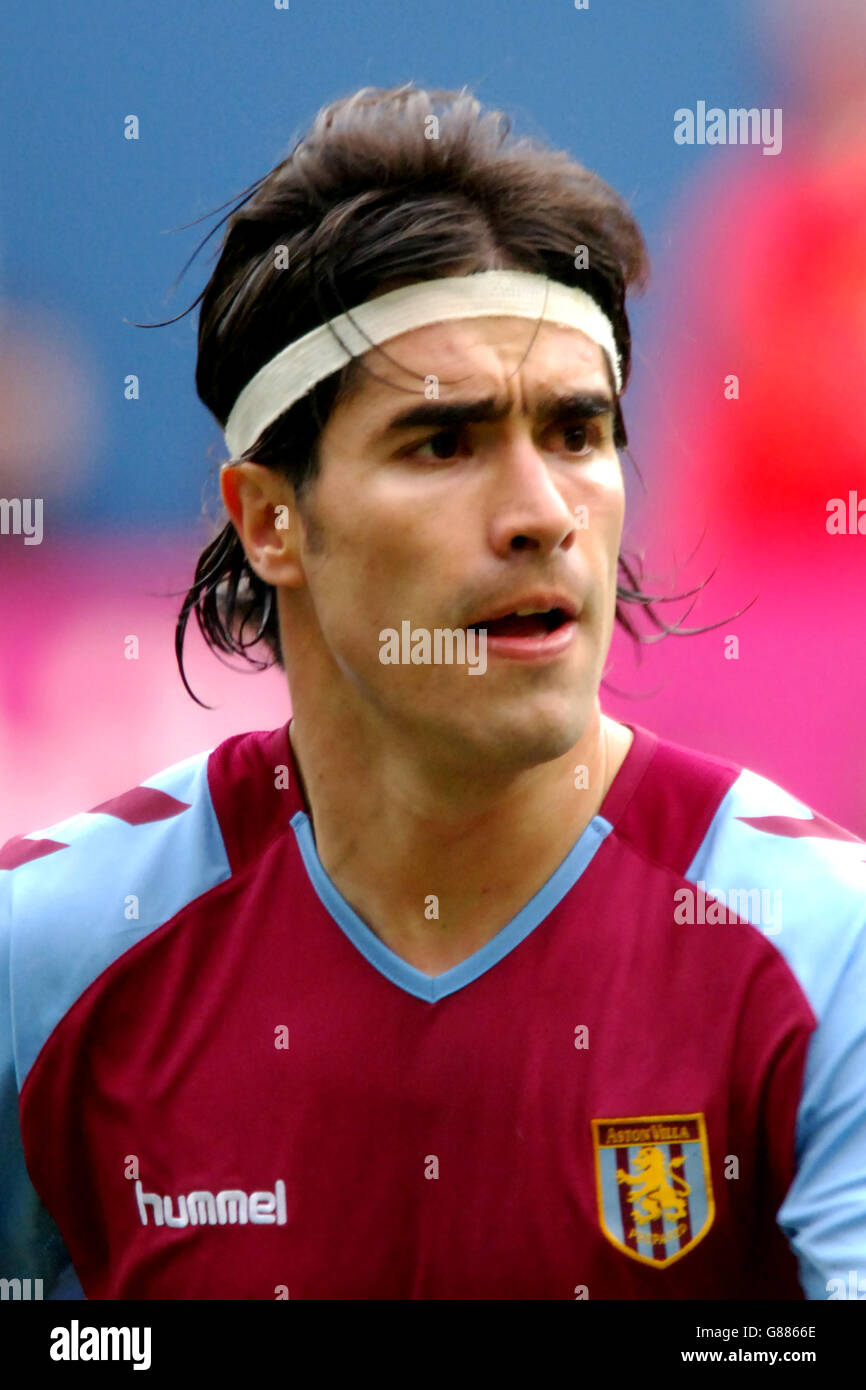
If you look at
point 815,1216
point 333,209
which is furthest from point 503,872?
point 333,209

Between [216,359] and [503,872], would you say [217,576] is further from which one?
[503,872]

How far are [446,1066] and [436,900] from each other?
10.1 inches

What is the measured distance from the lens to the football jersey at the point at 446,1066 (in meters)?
2.00

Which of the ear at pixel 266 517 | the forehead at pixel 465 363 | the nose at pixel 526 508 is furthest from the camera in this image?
the ear at pixel 266 517

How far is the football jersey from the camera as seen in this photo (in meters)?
2.00

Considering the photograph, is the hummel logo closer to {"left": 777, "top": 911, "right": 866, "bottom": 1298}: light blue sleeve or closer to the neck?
the neck

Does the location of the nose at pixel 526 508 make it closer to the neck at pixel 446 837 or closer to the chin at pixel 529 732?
the chin at pixel 529 732

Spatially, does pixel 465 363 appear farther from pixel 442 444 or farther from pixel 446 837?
pixel 446 837

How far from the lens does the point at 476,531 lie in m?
2.01

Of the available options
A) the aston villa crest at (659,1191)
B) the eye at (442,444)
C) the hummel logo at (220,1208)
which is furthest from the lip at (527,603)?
the hummel logo at (220,1208)

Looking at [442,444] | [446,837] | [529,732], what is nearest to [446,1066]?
[446,837]

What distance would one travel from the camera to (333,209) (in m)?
2.28

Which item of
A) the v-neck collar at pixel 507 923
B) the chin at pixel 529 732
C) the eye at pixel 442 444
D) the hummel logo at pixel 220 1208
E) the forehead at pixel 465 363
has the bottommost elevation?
the hummel logo at pixel 220 1208

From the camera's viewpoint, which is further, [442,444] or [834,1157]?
[442,444]
